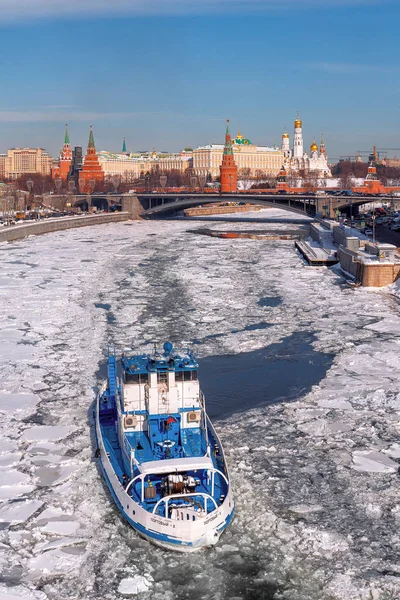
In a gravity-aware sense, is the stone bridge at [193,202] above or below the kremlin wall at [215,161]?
below

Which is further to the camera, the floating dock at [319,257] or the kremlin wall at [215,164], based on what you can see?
the kremlin wall at [215,164]

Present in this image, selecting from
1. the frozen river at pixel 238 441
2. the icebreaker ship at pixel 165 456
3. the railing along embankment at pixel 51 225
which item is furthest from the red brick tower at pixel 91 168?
the icebreaker ship at pixel 165 456

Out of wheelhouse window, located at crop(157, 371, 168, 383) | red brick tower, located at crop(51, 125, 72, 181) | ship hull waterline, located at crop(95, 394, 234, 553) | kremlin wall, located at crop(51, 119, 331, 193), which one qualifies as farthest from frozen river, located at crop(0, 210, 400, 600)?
red brick tower, located at crop(51, 125, 72, 181)

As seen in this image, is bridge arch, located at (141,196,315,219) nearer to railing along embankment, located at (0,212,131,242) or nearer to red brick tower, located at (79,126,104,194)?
railing along embankment, located at (0,212,131,242)

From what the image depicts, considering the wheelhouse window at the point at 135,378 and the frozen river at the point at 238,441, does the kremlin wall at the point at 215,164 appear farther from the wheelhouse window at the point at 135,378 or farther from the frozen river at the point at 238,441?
the wheelhouse window at the point at 135,378

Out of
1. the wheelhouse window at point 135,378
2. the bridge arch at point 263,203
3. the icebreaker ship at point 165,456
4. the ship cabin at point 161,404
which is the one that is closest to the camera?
the icebreaker ship at point 165,456

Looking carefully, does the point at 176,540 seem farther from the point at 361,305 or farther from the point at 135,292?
the point at 135,292

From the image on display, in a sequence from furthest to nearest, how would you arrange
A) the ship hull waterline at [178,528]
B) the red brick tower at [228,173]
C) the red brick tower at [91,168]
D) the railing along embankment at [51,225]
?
the red brick tower at [91,168] < the red brick tower at [228,173] < the railing along embankment at [51,225] < the ship hull waterline at [178,528]
